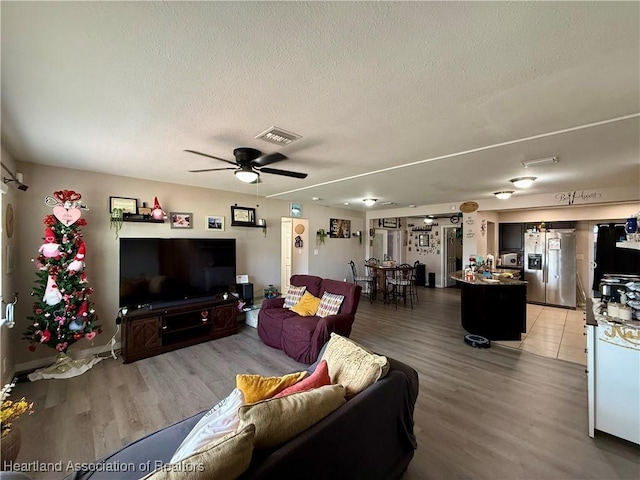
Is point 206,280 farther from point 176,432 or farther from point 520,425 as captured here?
point 520,425

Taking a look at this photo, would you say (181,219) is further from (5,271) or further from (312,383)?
(312,383)

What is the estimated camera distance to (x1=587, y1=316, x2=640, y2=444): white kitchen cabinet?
1908 mm

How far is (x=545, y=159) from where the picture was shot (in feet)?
9.56

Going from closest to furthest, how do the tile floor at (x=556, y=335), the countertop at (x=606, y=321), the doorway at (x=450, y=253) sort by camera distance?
the countertop at (x=606, y=321) < the tile floor at (x=556, y=335) < the doorway at (x=450, y=253)

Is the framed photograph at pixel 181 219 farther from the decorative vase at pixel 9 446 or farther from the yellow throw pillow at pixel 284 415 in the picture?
the yellow throw pillow at pixel 284 415

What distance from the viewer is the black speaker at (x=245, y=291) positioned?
4.83 m

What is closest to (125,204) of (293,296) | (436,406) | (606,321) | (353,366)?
(293,296)

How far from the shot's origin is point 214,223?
15.7ft

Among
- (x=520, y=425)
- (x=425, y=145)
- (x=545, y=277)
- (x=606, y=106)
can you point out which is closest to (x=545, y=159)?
(x=606, y=106)

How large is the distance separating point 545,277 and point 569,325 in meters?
1.67

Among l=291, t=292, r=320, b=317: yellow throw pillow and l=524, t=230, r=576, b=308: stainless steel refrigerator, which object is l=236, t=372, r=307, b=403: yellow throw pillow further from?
l=524, t=230, r=576, b=308: stainless steel refrigerator

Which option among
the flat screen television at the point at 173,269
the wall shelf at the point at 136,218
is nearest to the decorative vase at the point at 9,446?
the flat screen television at the point at 173,269

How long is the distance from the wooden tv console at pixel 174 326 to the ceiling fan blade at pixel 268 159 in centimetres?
246

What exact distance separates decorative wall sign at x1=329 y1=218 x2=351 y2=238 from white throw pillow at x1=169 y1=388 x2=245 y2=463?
602 cm
